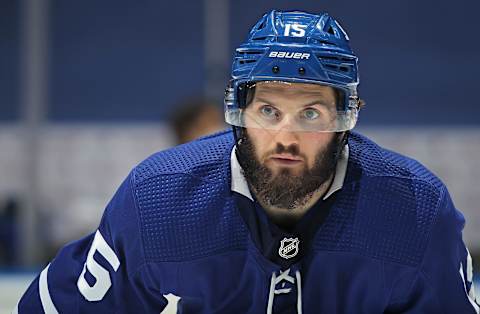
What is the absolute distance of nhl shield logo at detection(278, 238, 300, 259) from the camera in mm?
2033

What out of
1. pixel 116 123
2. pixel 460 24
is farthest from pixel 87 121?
pixel 460 24

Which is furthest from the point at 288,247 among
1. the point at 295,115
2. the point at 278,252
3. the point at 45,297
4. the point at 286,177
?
the point at 45,297

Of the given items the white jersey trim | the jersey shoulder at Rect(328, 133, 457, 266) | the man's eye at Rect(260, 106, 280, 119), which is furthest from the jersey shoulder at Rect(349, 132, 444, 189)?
the white jersey trim

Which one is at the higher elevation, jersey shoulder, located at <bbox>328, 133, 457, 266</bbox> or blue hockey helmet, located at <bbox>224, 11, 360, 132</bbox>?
blue hockey helmet, located at <bbox>224, 11, 360, 132</bbox>

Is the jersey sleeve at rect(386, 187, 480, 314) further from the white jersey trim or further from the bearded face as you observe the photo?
the white jersey trim

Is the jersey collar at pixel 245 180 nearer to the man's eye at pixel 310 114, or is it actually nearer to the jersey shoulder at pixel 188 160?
the jersey shoulder at pixel 188 160

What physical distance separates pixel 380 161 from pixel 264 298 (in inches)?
13.8

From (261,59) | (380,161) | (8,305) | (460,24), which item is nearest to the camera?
(261,59)

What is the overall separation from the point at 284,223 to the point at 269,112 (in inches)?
9.2

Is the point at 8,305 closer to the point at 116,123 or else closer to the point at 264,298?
the point at 264,298

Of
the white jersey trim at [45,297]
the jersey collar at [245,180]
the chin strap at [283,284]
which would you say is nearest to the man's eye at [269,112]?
the jersey collar at [245,180]

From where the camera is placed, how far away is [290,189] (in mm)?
1991

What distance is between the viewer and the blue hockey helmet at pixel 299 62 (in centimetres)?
193

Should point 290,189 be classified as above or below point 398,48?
above
